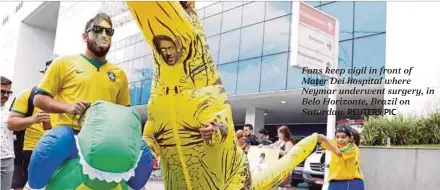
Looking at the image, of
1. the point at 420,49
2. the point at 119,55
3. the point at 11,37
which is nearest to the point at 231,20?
the point at 119,55

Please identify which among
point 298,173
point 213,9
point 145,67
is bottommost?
point 298,173

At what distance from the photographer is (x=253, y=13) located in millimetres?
16281

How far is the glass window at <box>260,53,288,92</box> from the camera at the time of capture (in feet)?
47.9

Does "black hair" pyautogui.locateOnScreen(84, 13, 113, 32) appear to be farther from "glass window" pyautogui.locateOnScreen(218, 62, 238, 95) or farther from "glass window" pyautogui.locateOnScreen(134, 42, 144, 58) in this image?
"glass window" pyautogui.locateOnScreen(134, 42, 144, 58)

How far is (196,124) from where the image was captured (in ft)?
7.33

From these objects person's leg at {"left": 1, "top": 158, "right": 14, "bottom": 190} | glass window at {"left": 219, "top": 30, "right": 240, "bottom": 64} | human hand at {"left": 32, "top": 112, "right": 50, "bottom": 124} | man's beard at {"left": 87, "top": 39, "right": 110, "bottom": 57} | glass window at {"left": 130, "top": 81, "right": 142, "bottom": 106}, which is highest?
glass window at {"left": 219, "top": 30, "right": 240, "bottom": 64}

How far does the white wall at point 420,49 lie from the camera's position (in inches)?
372

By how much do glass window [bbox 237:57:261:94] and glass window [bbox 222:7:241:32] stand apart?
4.96ft

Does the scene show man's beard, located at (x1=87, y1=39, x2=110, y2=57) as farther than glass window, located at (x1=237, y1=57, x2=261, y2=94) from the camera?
No

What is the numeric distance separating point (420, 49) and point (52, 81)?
29.4 feet

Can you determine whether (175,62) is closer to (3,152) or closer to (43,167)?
(43,167)

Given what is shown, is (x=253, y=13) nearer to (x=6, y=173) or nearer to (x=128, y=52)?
(x=128, y=52)

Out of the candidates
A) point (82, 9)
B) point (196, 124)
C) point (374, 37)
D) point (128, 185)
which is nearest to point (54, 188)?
point (128, 185)

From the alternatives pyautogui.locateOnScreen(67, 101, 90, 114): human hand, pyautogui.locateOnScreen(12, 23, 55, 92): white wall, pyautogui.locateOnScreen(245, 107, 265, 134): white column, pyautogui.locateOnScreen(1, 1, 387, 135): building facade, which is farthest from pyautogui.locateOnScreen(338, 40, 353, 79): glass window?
pyautogui.locateOnScreen(12, 23, 55, 92): white wall
